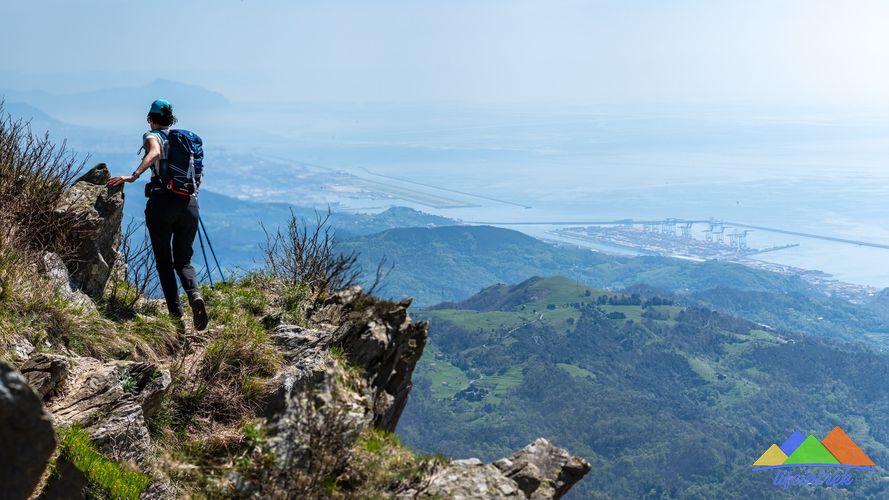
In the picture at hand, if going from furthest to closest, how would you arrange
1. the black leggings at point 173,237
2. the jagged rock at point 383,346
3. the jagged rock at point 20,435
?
the black leggings at point 173,237
the jagged rock at point 383,346
the jagged rock at point 20,435

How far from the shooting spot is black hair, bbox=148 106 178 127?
9.41 metres

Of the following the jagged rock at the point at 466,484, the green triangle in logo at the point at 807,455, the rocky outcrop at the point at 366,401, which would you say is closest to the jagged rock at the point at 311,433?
the rocky outcrop at the point at 366,401

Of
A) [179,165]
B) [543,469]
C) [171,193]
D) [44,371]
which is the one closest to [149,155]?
[179,165]

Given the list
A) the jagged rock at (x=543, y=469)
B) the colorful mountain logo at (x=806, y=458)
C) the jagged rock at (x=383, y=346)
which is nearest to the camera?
the jagged rock at (x=543, y=469)

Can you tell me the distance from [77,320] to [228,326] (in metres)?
2.00

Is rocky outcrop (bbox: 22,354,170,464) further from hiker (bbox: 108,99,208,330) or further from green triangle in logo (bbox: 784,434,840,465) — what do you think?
green triangle in logo (bbox: 784,434,840,465)

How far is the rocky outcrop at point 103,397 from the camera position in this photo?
6711 mm

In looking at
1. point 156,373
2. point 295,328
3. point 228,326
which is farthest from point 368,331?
point 156,373

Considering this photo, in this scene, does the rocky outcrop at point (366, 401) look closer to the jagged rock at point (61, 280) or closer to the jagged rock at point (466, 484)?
the jagged rock at point (466, 484)

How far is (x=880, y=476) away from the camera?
614 ft

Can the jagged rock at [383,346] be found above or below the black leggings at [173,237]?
below

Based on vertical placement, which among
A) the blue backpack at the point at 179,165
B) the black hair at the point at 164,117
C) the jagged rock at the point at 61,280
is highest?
the black hair at the point at 164,117

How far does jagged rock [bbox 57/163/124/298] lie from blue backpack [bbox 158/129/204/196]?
5.18ft

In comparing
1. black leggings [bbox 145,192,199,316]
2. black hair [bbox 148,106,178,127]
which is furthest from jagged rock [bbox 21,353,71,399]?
black hair [bbox 148,106,178,127]
